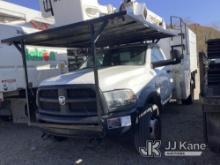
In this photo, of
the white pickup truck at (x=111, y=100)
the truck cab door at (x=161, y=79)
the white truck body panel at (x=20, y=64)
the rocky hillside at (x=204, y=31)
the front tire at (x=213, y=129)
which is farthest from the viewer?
the rocky hillside at (x=204, y=31)

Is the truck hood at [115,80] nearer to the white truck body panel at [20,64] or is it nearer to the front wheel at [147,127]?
the front wheel at [147,127]

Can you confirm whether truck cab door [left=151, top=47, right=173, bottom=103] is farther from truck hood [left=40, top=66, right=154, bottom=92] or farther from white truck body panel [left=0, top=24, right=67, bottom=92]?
white truck body panel [left=0, top=24, right=67, bottom=92]

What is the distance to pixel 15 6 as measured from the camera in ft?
31.3

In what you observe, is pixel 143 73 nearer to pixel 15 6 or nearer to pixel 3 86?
pixel 3 86

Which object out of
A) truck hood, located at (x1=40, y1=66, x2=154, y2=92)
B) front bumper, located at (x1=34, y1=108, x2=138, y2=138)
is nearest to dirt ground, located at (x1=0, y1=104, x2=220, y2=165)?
front bumper, located at (x1=34, y1=108, x2=138, y2=138)

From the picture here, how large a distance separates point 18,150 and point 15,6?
18.9ft

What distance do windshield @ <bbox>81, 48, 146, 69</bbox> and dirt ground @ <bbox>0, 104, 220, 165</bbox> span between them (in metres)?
1.69

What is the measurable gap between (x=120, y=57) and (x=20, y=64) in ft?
8.63

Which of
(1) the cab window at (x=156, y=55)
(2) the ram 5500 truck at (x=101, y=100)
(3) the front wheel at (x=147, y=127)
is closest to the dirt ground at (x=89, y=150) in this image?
(3) the front wheel at (x=147, y=127)

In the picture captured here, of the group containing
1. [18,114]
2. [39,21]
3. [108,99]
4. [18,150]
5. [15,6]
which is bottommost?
[18,150]

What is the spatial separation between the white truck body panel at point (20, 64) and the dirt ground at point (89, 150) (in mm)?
1327

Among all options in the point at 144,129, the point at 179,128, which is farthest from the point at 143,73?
the point at 179,128

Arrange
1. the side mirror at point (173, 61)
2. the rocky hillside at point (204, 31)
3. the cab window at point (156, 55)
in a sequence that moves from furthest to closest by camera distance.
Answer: the rocky hillside at point (204, 31) < the cab window at point (156, 55) < the side mirror at point (173, 61)

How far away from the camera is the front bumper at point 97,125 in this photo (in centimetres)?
405
